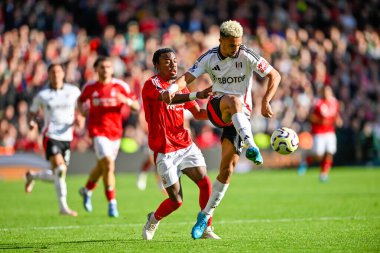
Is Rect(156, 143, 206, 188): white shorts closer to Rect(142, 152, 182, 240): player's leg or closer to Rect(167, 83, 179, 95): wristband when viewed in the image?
Rect(142, 152, 182, 240): player's leg

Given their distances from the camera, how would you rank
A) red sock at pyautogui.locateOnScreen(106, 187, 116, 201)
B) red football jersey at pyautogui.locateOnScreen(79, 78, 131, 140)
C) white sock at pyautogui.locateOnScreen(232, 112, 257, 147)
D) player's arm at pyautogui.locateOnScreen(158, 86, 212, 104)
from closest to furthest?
1. white sock at pyautogui.locateOnScreen(232, 112, 257, 147)
2. player's arm at pyautogui.locateOnScreen(158, 86, 212, 104)
3. red sock at pyautogui.locateOnScreen(106, 187, 116, 201)
4. red football jersey at pyautogui.locateOnScreen(79, 78, 131, 140)

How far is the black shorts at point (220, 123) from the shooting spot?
32.7 feet

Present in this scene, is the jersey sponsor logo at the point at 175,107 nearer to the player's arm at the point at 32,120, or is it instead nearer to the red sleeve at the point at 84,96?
the red sleeve at the point at 84,96

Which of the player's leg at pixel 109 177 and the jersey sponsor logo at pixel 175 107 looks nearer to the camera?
the jersey sponsor logo at pixel 175 107

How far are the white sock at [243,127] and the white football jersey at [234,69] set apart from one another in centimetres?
53

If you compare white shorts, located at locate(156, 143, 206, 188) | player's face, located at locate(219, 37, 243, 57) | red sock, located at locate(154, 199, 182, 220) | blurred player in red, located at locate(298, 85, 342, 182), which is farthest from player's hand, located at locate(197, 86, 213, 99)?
blurred player in red, located at locate(298, 85, 342, 182)

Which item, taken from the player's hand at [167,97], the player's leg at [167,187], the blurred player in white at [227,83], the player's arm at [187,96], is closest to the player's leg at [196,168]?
the player's leg at [167,187]

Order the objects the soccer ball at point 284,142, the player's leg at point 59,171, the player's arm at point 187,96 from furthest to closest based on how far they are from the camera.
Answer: the player's leg at point 59,171
the soccer ball at point 284,142
the player's arm at point 187,96

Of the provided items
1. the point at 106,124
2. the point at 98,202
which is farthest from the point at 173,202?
the point at 98,202

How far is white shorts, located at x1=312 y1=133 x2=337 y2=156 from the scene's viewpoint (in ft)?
82.5

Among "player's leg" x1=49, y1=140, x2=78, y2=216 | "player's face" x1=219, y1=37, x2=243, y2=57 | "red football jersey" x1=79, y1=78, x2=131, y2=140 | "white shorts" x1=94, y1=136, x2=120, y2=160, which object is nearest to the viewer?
"player's face" x1=219, y1=37, x2=243, y2=57

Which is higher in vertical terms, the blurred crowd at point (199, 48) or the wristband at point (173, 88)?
the wristband at point (173, 88)

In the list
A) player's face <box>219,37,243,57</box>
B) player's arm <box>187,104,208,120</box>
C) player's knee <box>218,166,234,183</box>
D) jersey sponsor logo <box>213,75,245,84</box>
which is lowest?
player's knee <box>218,166,234,183</box>

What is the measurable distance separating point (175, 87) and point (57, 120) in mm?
5907
